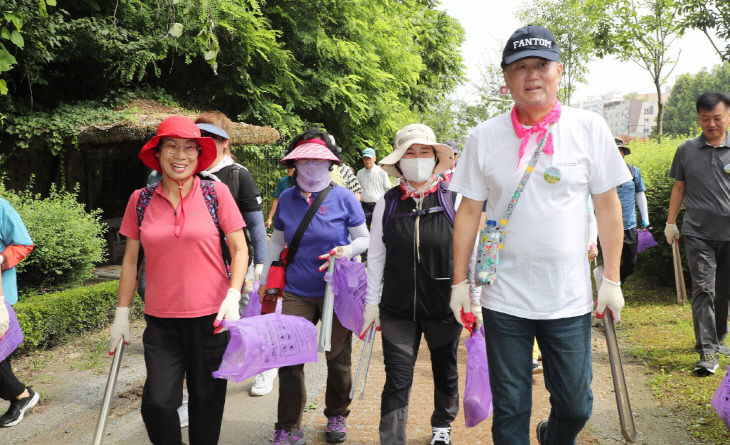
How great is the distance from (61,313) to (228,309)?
4.34 metres

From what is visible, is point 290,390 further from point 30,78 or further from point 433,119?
point 433,119

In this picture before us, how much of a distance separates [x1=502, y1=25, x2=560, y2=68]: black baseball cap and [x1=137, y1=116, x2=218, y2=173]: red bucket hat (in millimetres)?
1618

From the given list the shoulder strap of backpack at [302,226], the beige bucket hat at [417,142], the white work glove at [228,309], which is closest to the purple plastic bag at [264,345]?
the white work glove at [228,309]

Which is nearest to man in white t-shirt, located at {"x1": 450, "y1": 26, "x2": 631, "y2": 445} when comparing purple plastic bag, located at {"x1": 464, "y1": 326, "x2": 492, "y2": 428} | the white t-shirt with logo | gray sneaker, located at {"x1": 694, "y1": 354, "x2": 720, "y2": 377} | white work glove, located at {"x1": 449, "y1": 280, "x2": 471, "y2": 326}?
the white t-shirt with logo

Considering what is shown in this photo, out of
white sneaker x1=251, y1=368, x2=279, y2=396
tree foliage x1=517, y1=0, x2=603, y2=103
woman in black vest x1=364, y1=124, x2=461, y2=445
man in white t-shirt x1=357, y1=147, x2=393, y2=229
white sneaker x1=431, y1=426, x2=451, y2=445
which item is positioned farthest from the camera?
tree foliage x1=517, y1=0, x2=603, y2=103

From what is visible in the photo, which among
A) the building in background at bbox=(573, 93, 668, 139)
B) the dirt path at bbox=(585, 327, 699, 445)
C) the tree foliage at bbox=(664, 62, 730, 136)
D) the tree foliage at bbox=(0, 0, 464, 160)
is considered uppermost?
the building in background at bbox=(573, 93, 668, 139)

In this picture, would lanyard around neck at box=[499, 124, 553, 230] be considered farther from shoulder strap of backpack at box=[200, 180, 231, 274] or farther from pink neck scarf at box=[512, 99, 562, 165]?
shoulder strap of backpack at box=[200, 180, 231, 274]

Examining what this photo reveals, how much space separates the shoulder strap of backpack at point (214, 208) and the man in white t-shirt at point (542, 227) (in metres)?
1.32

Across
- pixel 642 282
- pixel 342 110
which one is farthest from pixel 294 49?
pixel 642 282

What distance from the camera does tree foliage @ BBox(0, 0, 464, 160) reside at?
1012cm

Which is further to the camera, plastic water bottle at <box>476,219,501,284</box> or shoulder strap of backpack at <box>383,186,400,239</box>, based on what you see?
shoulder strap of backpack at <box>383,186,400,239</box>

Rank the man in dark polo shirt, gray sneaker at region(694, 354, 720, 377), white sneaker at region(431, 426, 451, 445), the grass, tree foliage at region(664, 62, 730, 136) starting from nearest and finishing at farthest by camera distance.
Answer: white sneaker at region(431, 426, 451, 445), the grass, gray sneaker at region(694, 354, 720, 377), the man in dark polo shirt, tree foliage at region(664, 62, 730, 136)

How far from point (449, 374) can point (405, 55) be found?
1549cm

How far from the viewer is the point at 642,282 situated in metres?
10.1
